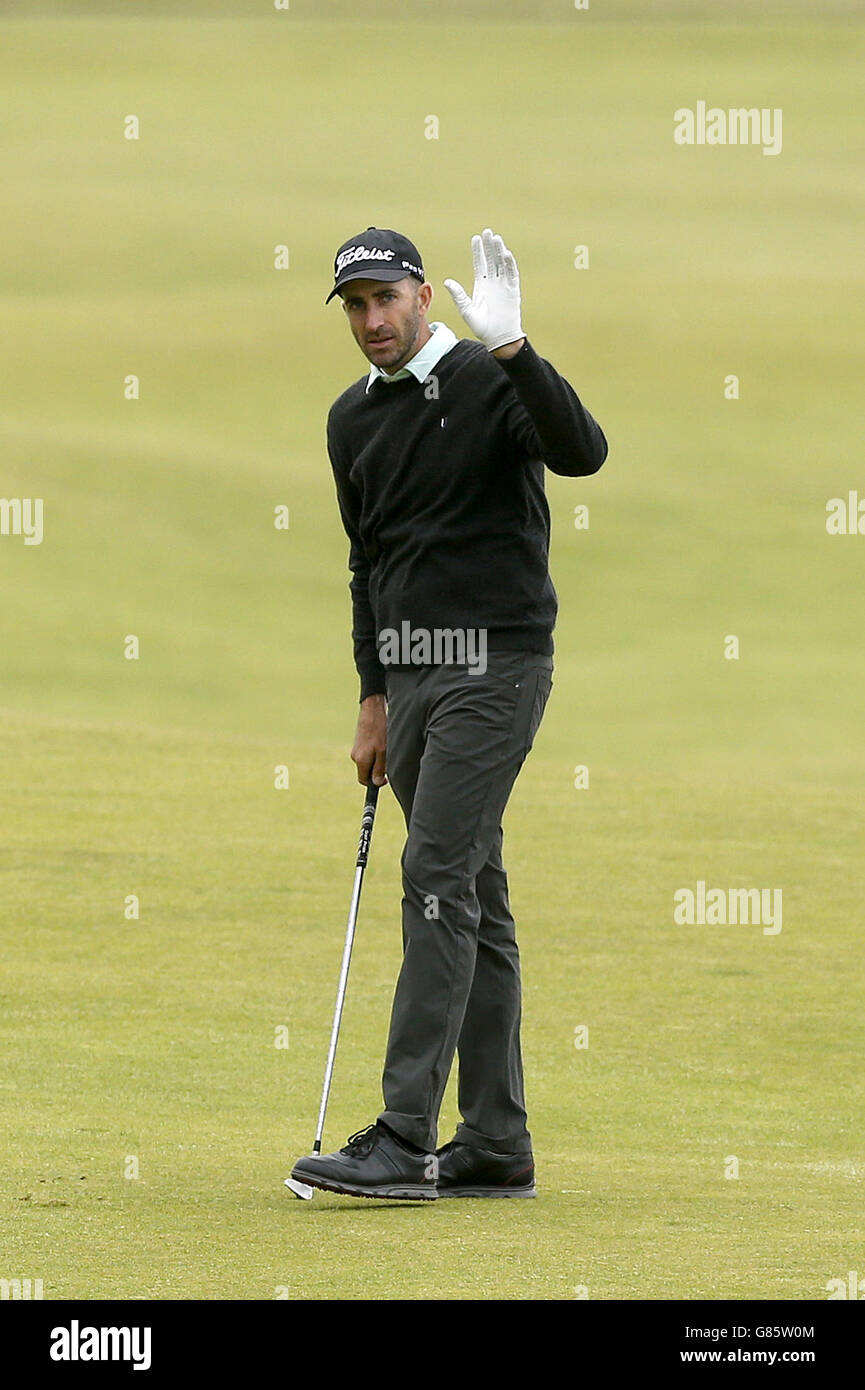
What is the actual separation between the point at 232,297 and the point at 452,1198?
2941 cm

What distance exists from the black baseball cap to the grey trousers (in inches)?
33.5

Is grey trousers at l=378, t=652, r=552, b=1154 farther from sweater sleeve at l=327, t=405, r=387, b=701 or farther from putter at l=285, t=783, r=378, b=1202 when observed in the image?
sweater sleeve at l=327, t=405, r=387, b=701

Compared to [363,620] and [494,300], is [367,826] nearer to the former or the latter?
[363,620]

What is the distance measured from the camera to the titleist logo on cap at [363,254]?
502 cm

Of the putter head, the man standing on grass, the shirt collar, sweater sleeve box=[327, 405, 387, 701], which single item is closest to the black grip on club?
the man standing on grass

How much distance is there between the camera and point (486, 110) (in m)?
43.1

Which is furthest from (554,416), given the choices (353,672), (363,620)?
(353,672)

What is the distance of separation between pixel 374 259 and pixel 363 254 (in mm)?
27

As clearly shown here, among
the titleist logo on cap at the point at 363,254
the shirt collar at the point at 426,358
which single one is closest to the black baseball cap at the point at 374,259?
the titleist logo on cap at the point at 363,254

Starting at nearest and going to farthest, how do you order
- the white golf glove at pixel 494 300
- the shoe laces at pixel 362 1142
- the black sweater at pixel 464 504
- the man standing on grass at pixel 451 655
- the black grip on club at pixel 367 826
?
the white golf glove at pixel 494 300
the shoe laces at pixel 362 1142
the man standing on grass at pixel 451 655
the black sweater at pixel 464 504
the black grip on club at pixel 367 826

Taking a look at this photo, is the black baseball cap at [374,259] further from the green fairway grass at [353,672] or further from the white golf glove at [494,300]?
the green fairway grass at [353,672]

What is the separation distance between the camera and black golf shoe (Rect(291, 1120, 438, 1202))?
4.70m

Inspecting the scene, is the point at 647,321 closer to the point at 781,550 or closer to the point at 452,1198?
the point at 781,550

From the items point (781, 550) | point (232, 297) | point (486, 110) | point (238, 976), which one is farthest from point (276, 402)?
point (238, 976)
